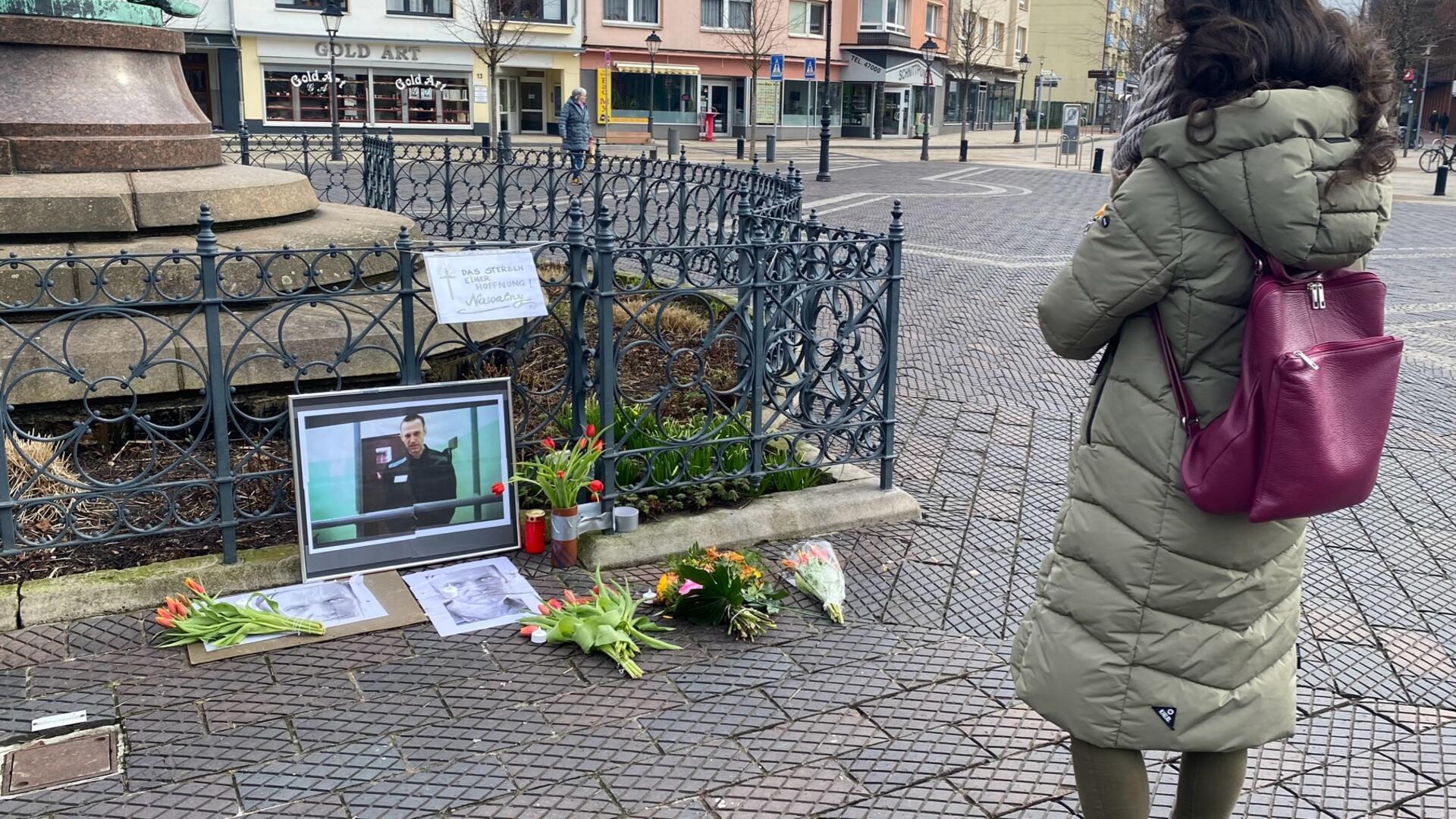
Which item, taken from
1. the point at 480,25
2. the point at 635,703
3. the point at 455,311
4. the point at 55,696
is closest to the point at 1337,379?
the point at 635,703

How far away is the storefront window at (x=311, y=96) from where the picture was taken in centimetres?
3991

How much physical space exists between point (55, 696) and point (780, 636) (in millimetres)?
2404

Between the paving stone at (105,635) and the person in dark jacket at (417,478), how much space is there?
0.98 m

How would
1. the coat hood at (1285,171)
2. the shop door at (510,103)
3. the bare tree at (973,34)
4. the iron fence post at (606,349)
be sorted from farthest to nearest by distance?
the bare tree at (973,34), the shop door at (510,103), the iron fence post at (606,349), the coat hood at (1285,171)

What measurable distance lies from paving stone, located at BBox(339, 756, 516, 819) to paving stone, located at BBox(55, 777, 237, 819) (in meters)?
0.31

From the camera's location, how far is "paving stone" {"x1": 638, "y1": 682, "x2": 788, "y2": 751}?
12.2 feet

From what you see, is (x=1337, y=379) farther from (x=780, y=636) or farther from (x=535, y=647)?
(x=535, y=647)

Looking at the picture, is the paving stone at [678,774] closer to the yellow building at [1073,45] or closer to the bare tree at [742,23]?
the bare tree at [742,23]

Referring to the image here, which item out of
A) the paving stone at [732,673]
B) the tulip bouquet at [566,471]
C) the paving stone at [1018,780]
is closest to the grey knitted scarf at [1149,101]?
the paving stone at [1018,780]

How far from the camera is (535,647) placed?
4.27m

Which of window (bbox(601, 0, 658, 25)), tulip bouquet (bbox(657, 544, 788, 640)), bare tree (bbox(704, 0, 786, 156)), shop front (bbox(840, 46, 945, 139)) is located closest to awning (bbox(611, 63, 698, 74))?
window (bbox(601, 0, 658, 25))

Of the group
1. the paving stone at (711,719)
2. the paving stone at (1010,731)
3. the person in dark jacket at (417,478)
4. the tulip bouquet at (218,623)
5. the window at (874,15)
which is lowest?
the paving stone at (1010,731)

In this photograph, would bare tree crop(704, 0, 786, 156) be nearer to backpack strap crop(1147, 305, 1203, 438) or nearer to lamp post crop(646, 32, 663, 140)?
lamp post crop(646, 32, 663, 140)

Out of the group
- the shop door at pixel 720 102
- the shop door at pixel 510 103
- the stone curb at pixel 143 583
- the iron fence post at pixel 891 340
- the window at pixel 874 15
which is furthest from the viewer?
the window at pixel 874 15
